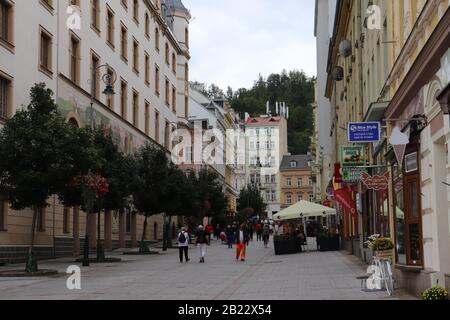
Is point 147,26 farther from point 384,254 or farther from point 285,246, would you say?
point 384,254

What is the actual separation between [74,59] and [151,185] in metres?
7.41

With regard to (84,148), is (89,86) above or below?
above

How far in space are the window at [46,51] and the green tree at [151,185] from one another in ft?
24.0

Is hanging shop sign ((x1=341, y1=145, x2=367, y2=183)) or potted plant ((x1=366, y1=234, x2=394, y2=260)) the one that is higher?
hanging shop sign ((x1=341, y1=145, x2=367, y2=183))

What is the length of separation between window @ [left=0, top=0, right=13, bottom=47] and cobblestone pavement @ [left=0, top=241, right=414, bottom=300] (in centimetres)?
850

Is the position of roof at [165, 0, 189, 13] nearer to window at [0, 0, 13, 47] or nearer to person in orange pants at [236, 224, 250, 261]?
person in orange pants at [236, 224, 250, 261]

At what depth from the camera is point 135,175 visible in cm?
3181

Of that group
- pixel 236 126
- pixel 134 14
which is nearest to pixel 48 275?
pixel 134 14

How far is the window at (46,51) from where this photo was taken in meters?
30.0

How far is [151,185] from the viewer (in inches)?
1421

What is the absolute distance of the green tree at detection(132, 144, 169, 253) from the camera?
3572 cm

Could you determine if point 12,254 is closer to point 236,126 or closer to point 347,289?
point 347,289

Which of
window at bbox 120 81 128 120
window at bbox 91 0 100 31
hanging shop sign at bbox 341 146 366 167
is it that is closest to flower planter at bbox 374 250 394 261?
hanging shop sign at bbox 341 146 366 167

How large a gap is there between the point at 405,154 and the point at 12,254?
16.6 m
